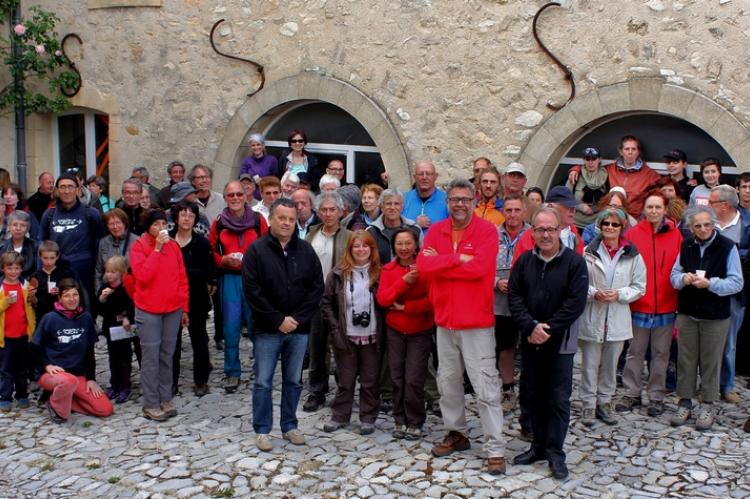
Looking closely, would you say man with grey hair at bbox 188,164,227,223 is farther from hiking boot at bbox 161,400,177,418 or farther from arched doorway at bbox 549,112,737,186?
arched doorway at bbox 549,112,737,186

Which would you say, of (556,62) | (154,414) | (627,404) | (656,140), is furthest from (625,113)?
(154,414)

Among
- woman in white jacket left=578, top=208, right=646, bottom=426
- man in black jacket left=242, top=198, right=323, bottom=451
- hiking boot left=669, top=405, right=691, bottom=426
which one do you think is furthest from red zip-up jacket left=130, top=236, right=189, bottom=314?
hiking boot left=669, top=405, right=691, bottom=426

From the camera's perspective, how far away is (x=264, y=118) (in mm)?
10867

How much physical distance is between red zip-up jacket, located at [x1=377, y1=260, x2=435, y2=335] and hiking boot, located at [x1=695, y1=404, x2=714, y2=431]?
1970 mm

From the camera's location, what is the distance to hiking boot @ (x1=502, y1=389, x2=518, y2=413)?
645 centimetres

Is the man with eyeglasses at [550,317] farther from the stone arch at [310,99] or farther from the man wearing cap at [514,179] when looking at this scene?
the stone arch at [310,99]

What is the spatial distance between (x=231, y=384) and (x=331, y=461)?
1.73 meters

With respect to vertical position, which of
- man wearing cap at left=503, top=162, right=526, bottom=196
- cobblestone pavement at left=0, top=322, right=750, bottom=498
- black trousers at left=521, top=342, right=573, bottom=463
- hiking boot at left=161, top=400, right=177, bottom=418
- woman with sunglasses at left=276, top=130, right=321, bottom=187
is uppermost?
woman with sunglasses at left=276, top=130, right=321, bottom=187

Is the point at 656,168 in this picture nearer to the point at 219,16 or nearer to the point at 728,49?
the point at 728,49

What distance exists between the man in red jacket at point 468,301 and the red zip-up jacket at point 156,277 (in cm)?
200

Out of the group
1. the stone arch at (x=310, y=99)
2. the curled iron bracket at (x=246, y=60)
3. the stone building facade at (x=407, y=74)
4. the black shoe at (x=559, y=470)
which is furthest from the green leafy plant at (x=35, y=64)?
the black shoe at (x=559, y=470)

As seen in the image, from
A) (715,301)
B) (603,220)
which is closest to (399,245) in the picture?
(603,220)

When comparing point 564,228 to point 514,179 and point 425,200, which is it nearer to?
point 514,179

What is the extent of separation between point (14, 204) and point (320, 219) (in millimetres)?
3243
